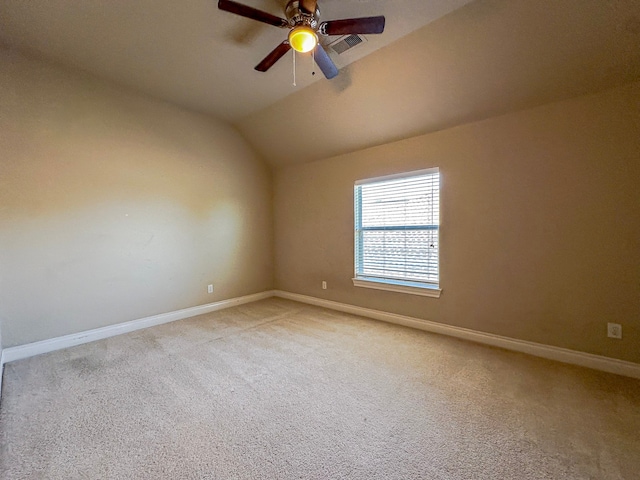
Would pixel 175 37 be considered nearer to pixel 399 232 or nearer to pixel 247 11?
pixel 247 11

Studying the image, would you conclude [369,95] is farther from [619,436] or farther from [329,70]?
[619,436]

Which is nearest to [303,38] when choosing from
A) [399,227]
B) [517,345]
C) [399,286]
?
[399,227]

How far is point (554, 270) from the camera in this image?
2443mm

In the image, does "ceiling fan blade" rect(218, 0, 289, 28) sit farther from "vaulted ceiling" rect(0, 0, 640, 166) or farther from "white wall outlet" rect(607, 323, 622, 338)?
"white wall outlet" rect(607, 323, 622, 338)

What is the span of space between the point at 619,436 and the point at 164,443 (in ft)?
8.44

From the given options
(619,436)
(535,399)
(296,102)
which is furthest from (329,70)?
(619,436)

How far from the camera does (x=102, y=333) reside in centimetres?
304

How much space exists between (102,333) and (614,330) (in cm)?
499

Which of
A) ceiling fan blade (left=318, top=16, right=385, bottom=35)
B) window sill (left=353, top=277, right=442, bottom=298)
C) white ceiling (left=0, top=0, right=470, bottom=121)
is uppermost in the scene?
white ceiling (left=0, top=0, right=470, bottom=121)

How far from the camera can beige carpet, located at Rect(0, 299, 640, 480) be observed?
53.0 inches

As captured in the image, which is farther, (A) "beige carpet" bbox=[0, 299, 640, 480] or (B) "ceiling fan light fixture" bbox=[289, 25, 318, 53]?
(B) "ceiling fan light fixture" bbox=[289, 25, 318, 53]

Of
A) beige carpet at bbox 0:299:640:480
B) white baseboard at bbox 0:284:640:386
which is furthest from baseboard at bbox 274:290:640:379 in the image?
beige carpet at bbox 0:299:640:480

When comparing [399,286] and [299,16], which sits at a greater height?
[299,16]

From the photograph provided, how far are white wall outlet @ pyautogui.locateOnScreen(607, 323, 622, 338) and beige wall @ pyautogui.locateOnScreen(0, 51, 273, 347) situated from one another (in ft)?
14.3
